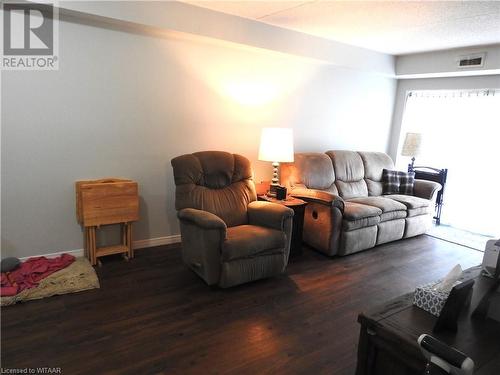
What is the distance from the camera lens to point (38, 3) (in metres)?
2.49

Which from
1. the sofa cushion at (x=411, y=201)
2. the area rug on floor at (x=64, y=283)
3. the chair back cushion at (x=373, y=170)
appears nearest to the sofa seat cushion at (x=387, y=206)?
the sofa cushion at (x=411, y=201)

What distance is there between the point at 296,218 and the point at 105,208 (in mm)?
1831

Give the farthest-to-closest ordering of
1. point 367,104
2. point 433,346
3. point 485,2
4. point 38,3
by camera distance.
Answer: point 367,104
point 485,2
point 38,3
point 433,346

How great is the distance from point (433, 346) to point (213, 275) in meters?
1.77

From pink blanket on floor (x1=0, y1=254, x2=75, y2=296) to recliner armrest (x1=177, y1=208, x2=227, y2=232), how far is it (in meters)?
1.18

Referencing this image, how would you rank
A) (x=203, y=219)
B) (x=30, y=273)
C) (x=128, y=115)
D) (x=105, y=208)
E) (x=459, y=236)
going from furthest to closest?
(x=459, y=236)
(x=128, y=115)
(x=105, y=208)
(x=30, y=273)
(x=203, y=219)

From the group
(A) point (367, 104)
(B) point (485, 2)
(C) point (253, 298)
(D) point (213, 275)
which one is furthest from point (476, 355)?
(A) point (367, 104)

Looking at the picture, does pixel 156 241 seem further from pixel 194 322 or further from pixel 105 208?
pixel 194 322

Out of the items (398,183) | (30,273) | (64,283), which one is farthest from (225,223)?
(398,183)

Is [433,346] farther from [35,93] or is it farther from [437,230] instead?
[437,230]

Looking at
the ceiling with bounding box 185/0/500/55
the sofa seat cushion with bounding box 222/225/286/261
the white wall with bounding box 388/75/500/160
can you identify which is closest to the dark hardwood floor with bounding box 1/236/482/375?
the sofa seat cushion with bounding box 222/225/286/261

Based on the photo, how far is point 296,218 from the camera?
3.36 m

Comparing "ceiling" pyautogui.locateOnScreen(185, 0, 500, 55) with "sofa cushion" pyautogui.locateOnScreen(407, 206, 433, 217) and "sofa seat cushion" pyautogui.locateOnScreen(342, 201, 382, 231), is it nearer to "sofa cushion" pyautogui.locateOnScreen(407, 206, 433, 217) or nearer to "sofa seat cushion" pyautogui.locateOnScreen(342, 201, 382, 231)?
"sofa seat cushion" pyautogui.locateOnScreen(342, 201, 382, 231)

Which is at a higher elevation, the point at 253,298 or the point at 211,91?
the point at 211,91
